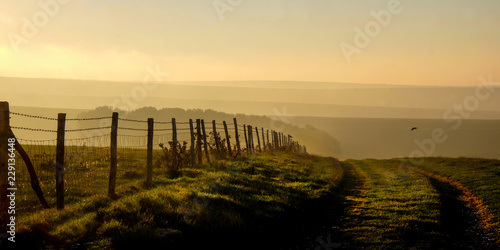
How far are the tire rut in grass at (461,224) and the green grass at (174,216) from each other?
178 inches

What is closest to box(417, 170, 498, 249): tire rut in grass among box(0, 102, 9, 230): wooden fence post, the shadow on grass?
the shadow on grass

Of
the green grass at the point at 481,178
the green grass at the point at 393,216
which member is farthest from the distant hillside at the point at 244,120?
the green grass at the point at 393,216

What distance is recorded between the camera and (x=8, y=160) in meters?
10.6

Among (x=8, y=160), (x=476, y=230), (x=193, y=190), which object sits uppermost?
(x=8, y=160)

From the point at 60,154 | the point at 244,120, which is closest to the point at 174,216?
the point at 60,154

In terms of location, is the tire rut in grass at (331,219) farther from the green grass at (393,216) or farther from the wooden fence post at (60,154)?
the wooden fence post at (60,154)

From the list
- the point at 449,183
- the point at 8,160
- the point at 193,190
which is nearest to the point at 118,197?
the point at 193,190

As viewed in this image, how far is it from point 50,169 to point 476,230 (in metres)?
18.7

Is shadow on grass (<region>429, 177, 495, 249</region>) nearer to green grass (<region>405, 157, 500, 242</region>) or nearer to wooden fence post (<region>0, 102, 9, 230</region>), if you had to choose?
green grass (<region>405, 157, 500, 242</region>)

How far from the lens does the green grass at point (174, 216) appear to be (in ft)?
31.8

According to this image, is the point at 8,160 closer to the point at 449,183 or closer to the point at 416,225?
the point at 416,225

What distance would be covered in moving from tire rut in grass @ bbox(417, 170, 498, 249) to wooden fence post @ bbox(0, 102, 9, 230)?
1053 centimetres

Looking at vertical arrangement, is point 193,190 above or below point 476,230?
above

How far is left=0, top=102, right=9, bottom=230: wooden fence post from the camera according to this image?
33.6 feet
